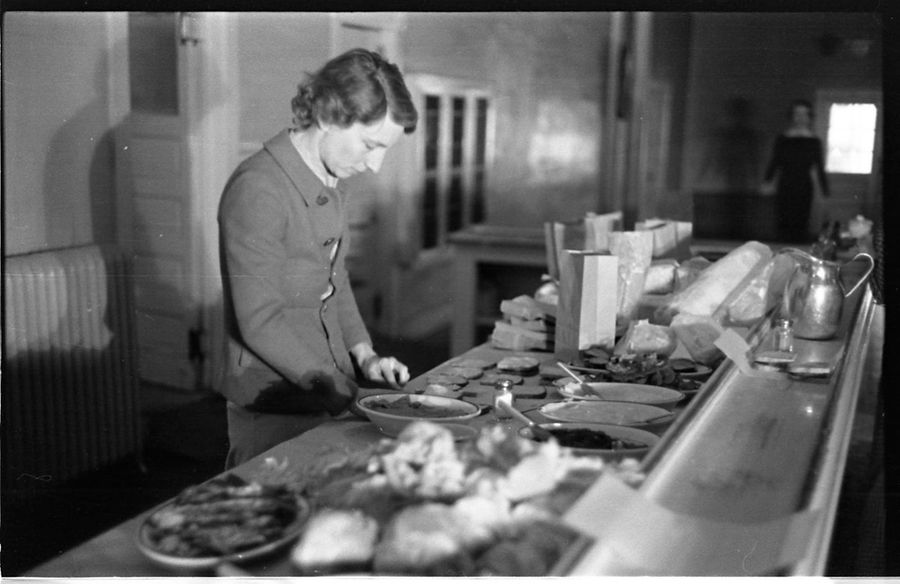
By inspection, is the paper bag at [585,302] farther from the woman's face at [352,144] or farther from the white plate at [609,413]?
the woman's face at [352,144]

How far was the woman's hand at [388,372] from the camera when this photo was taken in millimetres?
2838

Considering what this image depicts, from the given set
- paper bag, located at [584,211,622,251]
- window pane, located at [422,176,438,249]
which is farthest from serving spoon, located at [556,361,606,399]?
window pane, located at [422,176,438,249]

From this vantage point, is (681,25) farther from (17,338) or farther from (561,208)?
(561,208)

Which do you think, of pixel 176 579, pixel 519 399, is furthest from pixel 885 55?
pixel 176 579

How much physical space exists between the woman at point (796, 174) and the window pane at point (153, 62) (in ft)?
6.87

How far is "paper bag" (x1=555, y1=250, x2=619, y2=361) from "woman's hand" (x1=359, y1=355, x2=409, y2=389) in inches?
18.0

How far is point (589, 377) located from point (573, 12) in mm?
1112

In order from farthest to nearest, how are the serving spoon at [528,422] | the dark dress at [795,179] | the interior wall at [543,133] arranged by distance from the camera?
1. the interior wall at [543,133]
2. the dark dress at [795,179]
3. the serving spoon at [528,422]

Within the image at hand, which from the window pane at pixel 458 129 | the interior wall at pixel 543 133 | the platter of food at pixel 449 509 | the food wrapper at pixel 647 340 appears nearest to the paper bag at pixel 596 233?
the food wrapper at pixel 647 340

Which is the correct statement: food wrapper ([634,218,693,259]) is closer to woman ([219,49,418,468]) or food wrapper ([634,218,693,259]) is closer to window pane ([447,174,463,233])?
woman ([219,49,418,468])

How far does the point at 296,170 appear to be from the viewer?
279 centimetres

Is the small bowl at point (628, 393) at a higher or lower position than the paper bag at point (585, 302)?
lower

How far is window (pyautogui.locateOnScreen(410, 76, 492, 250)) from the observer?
6289 millimetres

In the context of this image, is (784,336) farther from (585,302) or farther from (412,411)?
(412,411)
